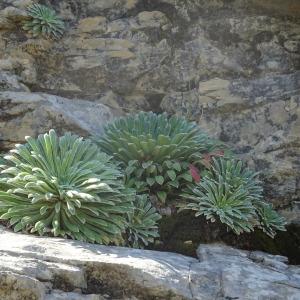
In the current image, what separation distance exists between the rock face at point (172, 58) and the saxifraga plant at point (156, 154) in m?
1.70

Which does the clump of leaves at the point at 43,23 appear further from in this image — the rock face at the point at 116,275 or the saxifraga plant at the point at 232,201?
the rock face at the point at 116,275

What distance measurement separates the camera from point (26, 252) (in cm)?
404

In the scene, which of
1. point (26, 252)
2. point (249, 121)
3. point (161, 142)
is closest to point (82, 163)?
point (161, 142)

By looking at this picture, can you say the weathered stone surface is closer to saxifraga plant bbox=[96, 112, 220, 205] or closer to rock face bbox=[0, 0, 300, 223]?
rock face bbox=[0, 0, 300, 223]

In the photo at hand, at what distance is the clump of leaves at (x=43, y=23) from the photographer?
8648 millimetres

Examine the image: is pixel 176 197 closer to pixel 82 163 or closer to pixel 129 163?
pixel 129 163

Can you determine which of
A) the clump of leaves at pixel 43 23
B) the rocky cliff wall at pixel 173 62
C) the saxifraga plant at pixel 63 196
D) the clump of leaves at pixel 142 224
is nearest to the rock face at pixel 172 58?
the rocky cliff wall at pixel 173 62

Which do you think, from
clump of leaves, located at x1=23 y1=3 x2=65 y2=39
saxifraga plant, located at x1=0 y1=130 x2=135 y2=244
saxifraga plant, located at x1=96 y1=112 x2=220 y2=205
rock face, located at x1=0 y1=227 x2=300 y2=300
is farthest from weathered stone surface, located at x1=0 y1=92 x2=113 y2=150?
rock face, located at x1=0 y1=227 x2=300 y2=300

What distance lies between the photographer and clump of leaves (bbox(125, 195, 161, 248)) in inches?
211

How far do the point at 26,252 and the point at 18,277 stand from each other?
1.80 ft

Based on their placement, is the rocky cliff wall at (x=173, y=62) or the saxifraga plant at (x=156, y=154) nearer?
the saxifraga plant at (x=156, y=154)

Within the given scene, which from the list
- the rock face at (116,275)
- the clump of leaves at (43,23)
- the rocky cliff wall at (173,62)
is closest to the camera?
the rock face at (116,275)

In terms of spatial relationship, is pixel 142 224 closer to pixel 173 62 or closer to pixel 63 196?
pixel 63 196

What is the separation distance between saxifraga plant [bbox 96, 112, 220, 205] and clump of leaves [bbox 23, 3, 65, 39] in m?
3.15
